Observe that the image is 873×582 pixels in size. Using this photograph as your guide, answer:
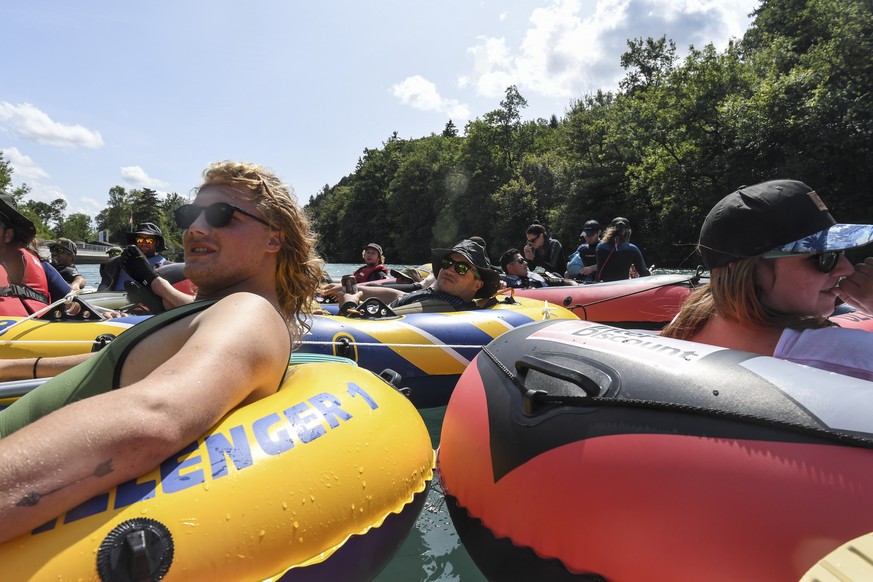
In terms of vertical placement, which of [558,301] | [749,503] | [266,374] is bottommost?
[558,301]

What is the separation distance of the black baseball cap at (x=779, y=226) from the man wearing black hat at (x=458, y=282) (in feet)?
10.7

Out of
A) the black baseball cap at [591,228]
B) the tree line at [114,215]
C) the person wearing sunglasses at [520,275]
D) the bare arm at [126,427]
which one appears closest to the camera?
the bare arm at [126,427]

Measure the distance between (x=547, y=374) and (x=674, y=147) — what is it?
1078 inches

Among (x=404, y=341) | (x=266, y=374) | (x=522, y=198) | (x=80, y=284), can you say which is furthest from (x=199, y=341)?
(x=522, y=198)

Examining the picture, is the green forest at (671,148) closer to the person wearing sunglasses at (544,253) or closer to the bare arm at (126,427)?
the person wearing sunglasses at (544,253)

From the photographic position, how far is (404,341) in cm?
396

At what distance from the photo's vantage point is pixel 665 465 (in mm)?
1163

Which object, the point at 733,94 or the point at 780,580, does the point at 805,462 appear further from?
the point at 733,94

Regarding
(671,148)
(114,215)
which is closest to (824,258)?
(671,148)

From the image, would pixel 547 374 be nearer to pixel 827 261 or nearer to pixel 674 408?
pixel 674 408

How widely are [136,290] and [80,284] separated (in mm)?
3275

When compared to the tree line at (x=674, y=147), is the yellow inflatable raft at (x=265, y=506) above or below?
below

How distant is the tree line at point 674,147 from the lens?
59.4 feet

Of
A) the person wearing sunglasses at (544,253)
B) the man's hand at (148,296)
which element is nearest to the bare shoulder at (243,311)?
the man's hand at (148,296)
